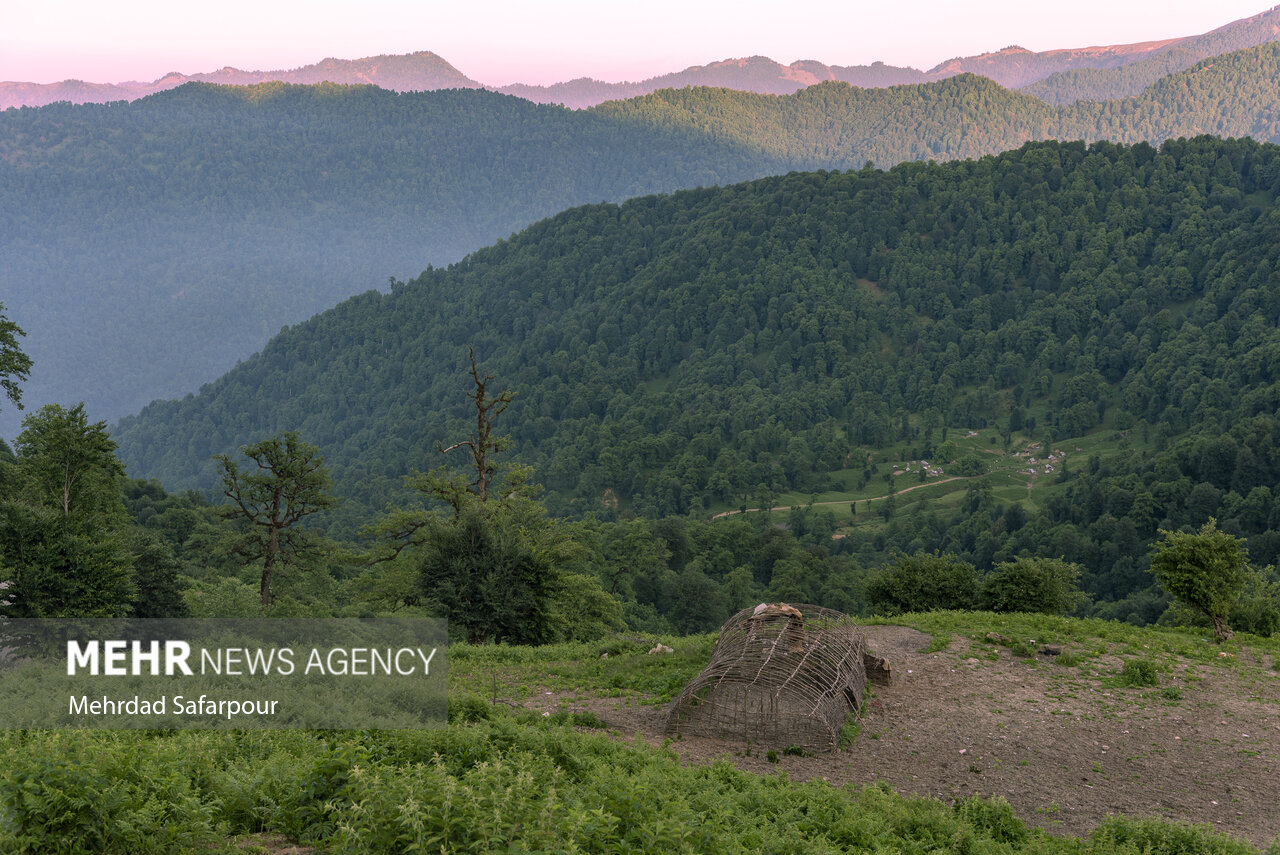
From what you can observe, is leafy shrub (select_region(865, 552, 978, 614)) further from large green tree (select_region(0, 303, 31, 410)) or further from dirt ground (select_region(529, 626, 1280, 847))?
large green tree (select_region(0, 303, 31, 410))

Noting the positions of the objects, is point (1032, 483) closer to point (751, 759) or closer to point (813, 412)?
point (813, 412)

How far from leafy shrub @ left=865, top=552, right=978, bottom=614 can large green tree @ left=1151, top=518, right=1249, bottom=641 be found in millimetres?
6236

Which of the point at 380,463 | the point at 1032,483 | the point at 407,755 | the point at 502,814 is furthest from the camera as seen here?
the point at 380,463

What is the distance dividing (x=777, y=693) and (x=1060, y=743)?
599 cm

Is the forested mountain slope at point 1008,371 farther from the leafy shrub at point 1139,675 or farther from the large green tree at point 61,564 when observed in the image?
the large green tree at point 61,564

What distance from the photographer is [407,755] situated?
11.4m

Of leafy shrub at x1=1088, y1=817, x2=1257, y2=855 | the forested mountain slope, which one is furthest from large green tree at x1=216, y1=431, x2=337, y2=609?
the forested mountain slope

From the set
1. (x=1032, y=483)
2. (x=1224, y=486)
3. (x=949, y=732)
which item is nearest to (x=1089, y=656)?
(x=949, y=732)

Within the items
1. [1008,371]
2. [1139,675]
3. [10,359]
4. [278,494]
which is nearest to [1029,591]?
[1139,675]

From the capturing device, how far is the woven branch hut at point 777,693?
54.1ft

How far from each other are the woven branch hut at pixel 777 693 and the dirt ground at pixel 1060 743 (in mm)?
419

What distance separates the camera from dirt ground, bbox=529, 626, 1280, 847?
14.6 m

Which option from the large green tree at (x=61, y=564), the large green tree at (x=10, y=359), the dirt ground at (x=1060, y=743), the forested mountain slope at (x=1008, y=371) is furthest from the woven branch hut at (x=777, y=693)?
the forested mountain slope at (x=1008, y=371)

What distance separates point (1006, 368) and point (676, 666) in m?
179
